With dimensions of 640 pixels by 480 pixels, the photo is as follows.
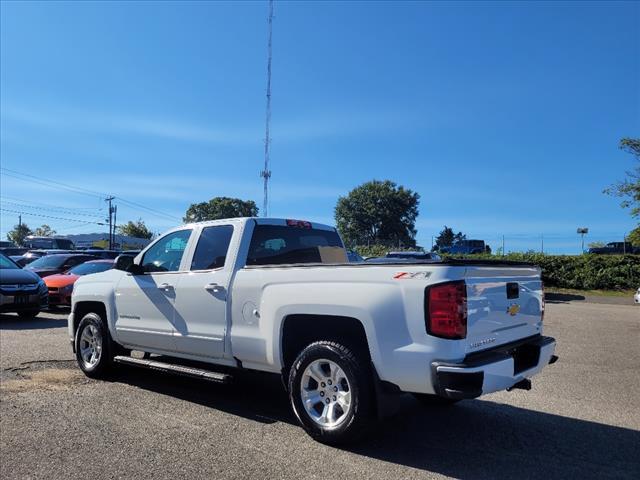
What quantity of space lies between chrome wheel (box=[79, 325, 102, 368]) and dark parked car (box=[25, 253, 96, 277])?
37.5ft

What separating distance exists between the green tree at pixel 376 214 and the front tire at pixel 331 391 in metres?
63.2

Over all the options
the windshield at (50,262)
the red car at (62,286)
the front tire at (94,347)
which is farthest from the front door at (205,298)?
the windshield at (50,262)

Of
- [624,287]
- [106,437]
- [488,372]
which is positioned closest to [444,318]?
[488,372]

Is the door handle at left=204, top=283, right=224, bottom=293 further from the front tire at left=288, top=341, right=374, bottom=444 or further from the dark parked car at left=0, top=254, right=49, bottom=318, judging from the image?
the dark parked car at left=0, top=254, right=49, bottom=318

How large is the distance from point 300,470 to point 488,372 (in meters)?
1.57

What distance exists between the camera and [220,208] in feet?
297

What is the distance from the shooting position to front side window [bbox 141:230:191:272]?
6.17 meters

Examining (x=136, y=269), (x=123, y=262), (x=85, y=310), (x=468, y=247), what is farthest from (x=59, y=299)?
(x=468, y=247)

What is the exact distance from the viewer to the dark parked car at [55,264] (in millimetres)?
17389

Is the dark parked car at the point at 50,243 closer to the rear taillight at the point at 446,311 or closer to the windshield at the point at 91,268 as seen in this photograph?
the windshield at the point at 91,268

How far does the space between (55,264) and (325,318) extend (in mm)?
15939

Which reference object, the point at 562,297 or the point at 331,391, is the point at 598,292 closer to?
the point at 562,297

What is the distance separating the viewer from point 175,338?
229 inches

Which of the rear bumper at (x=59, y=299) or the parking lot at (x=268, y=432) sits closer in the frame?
the parking lot at (x=268, y=432)
